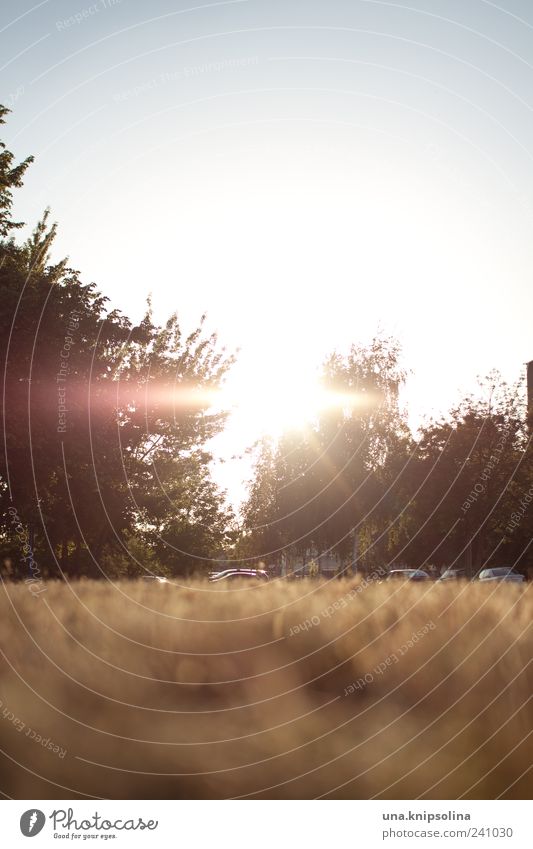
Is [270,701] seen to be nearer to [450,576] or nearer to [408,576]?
[408,576]

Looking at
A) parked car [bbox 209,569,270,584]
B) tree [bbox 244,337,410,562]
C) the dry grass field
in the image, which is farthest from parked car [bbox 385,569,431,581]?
tree [bbox 244,337,410,562]

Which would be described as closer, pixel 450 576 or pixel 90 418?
pixel 450 576

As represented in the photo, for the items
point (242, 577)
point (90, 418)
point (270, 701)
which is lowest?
point (270, 701)

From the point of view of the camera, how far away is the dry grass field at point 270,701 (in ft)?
13.8

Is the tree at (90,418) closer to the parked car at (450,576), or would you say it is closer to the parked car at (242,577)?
the parked car at (242,577)

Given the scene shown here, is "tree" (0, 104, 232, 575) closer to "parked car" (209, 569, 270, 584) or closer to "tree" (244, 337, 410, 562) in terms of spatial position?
"parked car" (209, 569, 270, 584)

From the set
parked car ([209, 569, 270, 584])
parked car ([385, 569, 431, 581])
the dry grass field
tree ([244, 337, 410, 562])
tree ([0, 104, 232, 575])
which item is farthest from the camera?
tree ([244, 337, 410, 562])

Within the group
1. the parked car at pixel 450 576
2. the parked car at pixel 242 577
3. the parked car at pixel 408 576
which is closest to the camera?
the parked car at pixel 450 576

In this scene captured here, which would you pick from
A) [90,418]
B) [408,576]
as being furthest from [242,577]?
[90,418]

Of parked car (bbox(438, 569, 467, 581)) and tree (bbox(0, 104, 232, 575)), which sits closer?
parked car (bbox(438, 569, 467, 581))

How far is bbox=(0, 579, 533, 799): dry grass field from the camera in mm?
4207

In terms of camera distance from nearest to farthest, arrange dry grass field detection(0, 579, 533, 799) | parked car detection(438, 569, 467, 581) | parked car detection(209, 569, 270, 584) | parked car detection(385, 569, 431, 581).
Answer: dry grass field detection(0, 579, 533, 799)
parked car detection(438, 569, 467, 581)
parked car detection(385, 569, 431, 581)
parked car detection(209, 569, 270, 584)

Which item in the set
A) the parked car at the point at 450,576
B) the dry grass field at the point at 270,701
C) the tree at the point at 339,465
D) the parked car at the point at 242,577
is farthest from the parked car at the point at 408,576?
the tree at the point at 339,465

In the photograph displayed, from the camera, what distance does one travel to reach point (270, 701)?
4637mm
